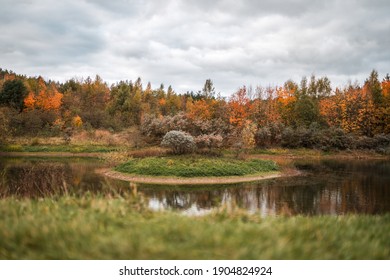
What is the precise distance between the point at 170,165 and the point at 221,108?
27.8 meters

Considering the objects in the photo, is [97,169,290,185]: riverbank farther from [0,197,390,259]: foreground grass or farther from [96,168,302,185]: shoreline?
[0,197,390,259]: foreground grass

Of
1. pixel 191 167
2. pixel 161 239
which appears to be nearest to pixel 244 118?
pixel 191 167

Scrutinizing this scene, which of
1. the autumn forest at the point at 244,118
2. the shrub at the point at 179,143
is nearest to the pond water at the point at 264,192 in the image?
the shrub at the point at 179,143

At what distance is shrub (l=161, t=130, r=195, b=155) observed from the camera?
3078 cm

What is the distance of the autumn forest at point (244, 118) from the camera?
149 ft

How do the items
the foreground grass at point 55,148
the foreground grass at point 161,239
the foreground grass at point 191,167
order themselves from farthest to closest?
the foreground grass at point 55,148 → the foreground grass at point 191,167 → the foreground grass at point 161,239

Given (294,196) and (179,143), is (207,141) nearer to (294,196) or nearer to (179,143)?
(179,143)

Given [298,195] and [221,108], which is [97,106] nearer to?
[221,108]

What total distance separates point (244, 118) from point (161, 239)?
47190 millimetres

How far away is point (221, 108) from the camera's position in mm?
52969

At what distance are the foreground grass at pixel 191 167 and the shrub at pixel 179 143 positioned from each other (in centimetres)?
184

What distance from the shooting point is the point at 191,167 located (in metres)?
26.4

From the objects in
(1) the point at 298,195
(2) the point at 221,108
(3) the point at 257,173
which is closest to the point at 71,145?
(2) the point at 221,108

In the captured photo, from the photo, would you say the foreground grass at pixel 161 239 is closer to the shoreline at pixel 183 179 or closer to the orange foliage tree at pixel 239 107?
the shoreline at pixel 183 179
